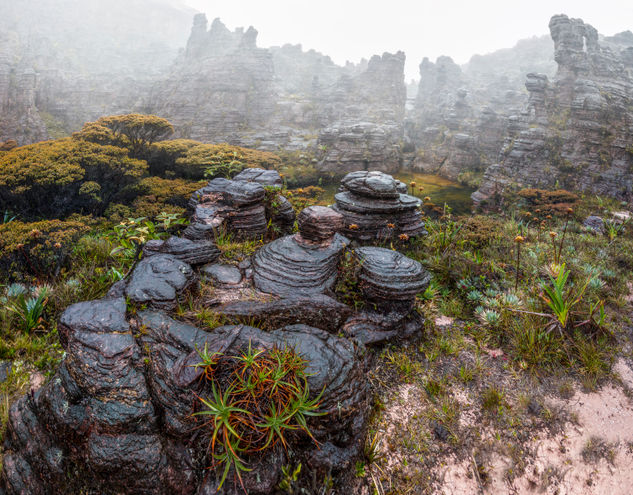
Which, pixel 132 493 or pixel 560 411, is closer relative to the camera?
Answer: pixel 132 493

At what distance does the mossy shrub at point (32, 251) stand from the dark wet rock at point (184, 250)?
1762 mm

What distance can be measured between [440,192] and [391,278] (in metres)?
16.2

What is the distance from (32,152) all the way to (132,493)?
374 inches

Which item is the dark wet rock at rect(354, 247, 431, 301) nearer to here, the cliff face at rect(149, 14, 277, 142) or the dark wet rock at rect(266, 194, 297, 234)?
the dark wet rock at rect(266, 194, 297, 234)

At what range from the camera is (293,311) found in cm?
398

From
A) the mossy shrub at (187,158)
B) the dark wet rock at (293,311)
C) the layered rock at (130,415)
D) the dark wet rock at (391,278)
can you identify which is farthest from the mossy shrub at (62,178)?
the dark wet rock at (391,278)

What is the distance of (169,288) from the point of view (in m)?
3.67

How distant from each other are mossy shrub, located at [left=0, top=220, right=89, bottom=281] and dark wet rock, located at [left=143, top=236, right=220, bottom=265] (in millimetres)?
1762

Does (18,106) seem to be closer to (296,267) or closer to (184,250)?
(184,250)

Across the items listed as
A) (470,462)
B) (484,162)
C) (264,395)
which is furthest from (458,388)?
(484,162)

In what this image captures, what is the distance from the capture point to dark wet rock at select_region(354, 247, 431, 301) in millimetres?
4453

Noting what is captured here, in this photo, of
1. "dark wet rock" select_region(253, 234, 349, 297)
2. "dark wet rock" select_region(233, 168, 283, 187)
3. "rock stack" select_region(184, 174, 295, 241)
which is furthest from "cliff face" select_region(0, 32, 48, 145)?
"dark wet rock" select_region(253, 234, 349, 297)

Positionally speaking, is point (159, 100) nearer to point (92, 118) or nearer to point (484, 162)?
point (92, 118)

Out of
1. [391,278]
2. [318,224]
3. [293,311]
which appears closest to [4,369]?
[293,311]
